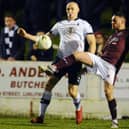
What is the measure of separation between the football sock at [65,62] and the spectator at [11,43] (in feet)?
11.8

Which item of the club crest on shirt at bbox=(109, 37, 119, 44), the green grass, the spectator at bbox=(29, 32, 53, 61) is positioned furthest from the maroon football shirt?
the spectator at bbox=(29, 32, 53, 61)

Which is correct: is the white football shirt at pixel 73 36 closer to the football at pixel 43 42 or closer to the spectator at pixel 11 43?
the football at pixel 43 42

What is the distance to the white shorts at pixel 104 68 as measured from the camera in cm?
1554

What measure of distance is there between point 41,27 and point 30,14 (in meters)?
0.49

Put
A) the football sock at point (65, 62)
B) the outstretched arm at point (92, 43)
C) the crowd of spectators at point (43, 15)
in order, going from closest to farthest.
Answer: the football sock at point (65, 62) → the outstretched arm at point (92, 43) → the crowd of spectators at point (43, 15)

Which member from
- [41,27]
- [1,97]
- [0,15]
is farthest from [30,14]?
[1,97]

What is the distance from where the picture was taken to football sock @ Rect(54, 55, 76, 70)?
15.7 metres

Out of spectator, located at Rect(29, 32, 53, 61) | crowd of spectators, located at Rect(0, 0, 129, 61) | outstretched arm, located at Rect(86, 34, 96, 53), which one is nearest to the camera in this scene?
outstretched arm, located at Rect(86, 34, 96, 53)

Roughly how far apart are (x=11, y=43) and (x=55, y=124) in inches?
140

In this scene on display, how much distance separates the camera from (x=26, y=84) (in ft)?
62.1

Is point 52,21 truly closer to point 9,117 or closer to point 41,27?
point 41,27

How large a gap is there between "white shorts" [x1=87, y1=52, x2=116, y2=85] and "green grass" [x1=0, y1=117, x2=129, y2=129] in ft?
3.28

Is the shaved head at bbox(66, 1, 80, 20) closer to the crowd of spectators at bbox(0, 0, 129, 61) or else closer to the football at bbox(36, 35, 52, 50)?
the football at bbox(36, 35, 52, 50)

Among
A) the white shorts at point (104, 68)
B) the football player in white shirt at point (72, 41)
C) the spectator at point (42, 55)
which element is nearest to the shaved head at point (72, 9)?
the football player in white shirt at point (72, 41)
